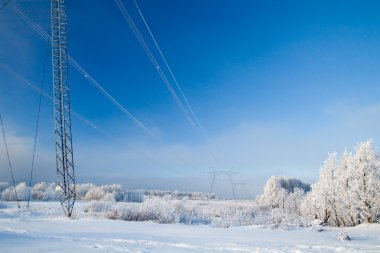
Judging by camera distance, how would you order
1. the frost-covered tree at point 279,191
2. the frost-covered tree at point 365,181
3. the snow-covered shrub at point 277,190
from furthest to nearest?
1. the snow-covered shrub at point 277,190
2. the frost-covered tree at point 279,191
3. the frost-covered tree at point 365,181

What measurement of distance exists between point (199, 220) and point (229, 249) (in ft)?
97.1

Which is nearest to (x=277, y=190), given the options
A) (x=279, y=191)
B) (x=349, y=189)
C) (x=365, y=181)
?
(x=279, y=191)

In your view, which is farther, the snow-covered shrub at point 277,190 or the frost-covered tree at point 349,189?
the snow-covered shrub at point 277,190

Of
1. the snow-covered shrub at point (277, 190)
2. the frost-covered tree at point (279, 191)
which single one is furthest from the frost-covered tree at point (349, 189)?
the snow-covered shrub at point (277, 190)

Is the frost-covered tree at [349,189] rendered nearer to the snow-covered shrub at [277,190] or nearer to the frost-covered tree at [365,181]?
the frost-covered tree at [365,181]

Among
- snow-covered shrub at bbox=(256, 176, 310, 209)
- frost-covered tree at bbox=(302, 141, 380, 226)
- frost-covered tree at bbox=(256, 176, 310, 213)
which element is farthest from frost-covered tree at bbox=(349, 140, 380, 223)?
snow-covered shrub at bbox=(256, 176, 310, 209)

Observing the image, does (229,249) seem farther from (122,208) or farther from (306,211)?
(306,211)

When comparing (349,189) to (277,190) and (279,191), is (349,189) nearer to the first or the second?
(279,191)


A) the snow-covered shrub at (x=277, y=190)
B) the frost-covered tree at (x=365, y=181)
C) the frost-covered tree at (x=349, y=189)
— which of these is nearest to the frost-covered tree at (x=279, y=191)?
→ the snow-covered shrub at (x=277, y=190)

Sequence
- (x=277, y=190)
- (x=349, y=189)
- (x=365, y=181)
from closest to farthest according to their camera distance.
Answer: (x=365, y=181) < (x=349, y=189) < (x=277, y=190)

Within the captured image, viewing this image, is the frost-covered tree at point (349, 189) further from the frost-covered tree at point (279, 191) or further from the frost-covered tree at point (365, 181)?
the frost-covered tree at point (279, 191)

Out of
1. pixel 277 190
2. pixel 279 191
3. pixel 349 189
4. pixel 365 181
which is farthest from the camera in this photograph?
pixel 277 190

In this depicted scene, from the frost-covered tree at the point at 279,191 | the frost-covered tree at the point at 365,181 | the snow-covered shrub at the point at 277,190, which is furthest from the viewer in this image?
the snow-covered shrub at the point at 277,190

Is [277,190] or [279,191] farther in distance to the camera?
[277,190]
